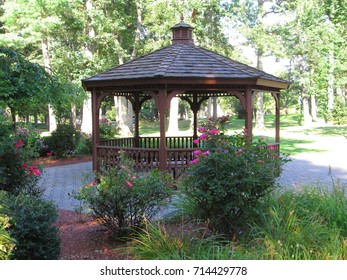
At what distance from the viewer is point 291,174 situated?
11.3 metres

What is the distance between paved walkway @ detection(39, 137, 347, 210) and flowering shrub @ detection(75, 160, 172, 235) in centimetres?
244

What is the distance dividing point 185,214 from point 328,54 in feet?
60.6

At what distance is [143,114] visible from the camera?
52375mm

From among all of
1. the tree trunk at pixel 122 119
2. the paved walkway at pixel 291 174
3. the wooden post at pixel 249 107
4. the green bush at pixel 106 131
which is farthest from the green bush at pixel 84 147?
the tree trunk at pixel 122 119

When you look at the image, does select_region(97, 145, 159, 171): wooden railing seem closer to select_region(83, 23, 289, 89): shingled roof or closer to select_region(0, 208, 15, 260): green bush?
select_region(83, 23, 289, 89): shingled roof

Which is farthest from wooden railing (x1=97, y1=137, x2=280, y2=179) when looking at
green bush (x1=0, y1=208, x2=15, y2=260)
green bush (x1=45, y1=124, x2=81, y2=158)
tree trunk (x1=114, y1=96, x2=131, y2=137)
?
tree trunk (x1=114, y1=96, x2=131, y2=137)

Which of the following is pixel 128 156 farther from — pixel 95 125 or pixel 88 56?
pixel 88 56

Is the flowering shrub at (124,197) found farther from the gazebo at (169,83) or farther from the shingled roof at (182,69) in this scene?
the shingled roof at (182,69)

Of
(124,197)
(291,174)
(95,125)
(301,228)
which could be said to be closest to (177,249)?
(124,197)

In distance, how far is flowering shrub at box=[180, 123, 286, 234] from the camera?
467 centimetres

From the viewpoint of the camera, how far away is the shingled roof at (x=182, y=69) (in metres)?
9.36

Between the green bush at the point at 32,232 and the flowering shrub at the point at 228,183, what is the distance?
5.74ft

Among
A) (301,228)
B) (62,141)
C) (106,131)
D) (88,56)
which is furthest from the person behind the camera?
(88,56)

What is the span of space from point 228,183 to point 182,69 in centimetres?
551
